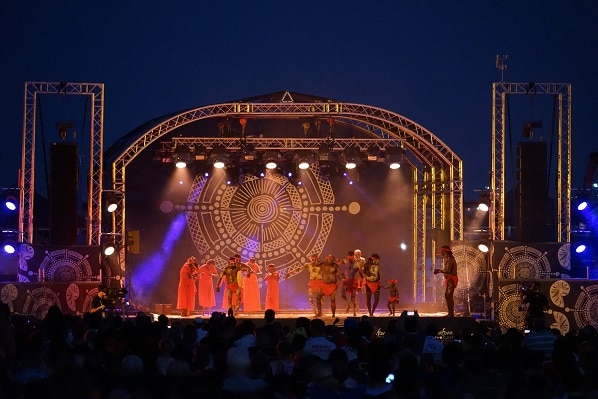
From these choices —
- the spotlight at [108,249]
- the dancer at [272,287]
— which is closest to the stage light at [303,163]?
the dancer at [272,287]

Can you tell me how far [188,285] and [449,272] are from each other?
6.23 m

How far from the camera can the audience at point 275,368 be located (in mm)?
7926

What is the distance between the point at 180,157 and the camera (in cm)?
2514

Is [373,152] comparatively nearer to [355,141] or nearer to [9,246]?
[355,141]

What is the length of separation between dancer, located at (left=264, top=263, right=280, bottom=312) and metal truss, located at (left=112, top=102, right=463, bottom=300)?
9.67 ft

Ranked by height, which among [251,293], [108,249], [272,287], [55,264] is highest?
[108,249]

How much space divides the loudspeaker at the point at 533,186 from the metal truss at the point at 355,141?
2.24 m

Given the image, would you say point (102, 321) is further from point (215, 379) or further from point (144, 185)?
point (144, 185)

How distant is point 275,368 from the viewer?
31.9 ft

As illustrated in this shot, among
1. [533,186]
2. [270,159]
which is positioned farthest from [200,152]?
[533,186]

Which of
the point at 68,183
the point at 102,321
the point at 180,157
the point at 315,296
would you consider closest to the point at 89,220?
the point at 68,183

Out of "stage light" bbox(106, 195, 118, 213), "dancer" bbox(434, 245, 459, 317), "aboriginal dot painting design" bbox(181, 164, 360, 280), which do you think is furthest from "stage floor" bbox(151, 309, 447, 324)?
"stage light" bbox(106, 195, 118, 213)

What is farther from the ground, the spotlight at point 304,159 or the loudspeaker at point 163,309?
the spotlight at point 304,159

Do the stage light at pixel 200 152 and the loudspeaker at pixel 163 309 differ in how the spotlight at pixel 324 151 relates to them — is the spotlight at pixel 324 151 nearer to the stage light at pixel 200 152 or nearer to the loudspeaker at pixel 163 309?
the stage light at pixel 200 152
